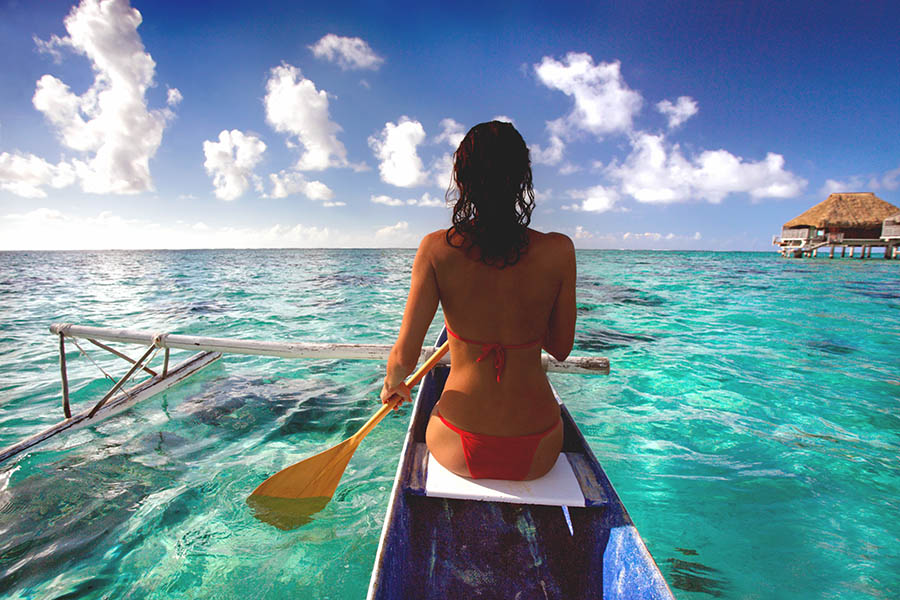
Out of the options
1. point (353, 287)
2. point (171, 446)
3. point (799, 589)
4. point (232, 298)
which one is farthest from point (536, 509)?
point (353, 287)

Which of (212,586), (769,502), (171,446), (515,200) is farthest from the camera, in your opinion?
(171,446)

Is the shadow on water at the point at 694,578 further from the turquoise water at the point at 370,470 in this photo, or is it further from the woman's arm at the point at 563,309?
the woman's arm at the point at 563,309

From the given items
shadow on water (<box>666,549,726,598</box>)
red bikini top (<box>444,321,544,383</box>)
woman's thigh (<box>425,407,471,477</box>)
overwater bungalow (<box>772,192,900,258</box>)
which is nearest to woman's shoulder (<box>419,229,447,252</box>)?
red bikini top (<box>444,321,544,383</box>)

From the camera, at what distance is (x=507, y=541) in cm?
216

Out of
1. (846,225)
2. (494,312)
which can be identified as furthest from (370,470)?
(846,225)

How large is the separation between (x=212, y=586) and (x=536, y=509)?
2.57m

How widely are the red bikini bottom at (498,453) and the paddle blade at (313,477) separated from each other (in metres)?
1.04

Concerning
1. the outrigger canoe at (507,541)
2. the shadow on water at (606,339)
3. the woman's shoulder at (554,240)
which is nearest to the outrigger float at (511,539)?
the outrigger canoe at (507,541)

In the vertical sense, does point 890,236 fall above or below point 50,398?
above

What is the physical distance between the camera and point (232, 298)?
18281 mm

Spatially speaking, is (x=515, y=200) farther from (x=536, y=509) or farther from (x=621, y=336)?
(x=621, y=336)

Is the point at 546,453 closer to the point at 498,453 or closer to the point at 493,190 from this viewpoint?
the point at 498,453

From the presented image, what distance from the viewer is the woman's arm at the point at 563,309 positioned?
1896 millimetres

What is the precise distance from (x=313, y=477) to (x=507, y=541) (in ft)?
5.30
